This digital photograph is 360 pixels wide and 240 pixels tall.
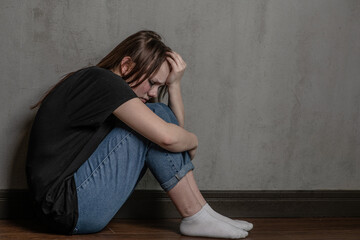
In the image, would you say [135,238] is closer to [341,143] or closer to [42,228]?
[42,228]

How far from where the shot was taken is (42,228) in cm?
204

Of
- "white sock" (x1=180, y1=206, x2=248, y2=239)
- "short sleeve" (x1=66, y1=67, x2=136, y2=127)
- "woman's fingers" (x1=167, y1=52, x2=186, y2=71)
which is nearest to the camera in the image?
"short sleeve" (x1=66, y1=67, x2=136, y2=127)

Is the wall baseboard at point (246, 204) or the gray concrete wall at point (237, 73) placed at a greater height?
the gray concrete wall at point (237, 73)

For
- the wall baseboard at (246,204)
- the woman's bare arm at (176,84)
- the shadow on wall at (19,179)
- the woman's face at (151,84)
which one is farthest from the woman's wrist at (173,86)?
the shadow on wall at (19,179)

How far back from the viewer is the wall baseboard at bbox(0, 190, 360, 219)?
2242mm

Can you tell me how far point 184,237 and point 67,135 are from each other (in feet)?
1.97

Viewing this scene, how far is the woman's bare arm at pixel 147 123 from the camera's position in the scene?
1768mm

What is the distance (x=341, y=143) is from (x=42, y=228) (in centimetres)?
154

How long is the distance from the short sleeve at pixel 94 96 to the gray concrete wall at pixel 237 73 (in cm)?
48

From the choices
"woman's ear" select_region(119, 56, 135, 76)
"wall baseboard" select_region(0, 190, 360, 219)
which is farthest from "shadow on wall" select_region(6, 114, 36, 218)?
"woman's ear" select_region(119, 56, 135, 76)

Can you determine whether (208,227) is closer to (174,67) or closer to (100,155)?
(100,155)

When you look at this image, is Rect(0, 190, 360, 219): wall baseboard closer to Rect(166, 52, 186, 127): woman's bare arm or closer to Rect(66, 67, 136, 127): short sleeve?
Rect(166, 52, 186, 127): woman's bare arm

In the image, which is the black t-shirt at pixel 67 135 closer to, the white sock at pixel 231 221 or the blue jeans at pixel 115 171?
the blue jeans at pixel 115 171

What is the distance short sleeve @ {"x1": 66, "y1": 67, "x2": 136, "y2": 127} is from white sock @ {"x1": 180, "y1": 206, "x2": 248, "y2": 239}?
0.53 m
